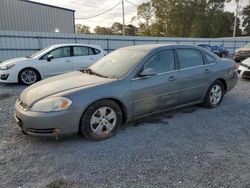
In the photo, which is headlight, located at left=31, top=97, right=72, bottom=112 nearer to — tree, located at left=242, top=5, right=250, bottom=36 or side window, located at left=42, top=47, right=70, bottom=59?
side window, located at left=42, top=47, right=70, bottom=59

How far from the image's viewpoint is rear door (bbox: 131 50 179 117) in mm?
3746

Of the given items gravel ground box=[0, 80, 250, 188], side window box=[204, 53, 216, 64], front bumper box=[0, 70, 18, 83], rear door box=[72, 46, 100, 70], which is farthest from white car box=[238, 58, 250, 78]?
front bumper box=[0, 70, 18, 83]

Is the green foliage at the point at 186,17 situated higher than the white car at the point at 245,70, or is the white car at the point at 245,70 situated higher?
the green foliage at the point at 186,17

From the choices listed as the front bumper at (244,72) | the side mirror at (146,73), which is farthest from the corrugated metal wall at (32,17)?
the side mirror at (146,73)

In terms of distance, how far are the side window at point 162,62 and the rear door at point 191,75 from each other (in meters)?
0.21

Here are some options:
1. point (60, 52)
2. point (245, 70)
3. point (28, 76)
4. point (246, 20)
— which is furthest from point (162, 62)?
point (246, 20)

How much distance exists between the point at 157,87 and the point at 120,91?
0.76m

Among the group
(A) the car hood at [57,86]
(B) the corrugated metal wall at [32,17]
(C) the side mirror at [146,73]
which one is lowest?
(A) the car hood at [57,86]

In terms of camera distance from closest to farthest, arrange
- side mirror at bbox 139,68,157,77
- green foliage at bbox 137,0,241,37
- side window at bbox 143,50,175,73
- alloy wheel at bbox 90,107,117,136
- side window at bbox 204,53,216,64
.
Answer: alloy wheel at bbox 90,107,117,136 < side mirror at bbox 139,68,157,77 < side window at bbox 143,50,175,73 < side window at bbox 204,53,216,64 < green foliage at bbox 137,0,241,37

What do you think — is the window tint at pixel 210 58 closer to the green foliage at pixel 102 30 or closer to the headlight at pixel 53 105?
the headlight at pixel 53 105

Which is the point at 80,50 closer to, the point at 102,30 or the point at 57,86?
the point at 57,86

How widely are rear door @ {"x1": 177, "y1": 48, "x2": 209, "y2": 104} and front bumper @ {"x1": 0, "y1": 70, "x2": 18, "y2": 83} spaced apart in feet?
17.8

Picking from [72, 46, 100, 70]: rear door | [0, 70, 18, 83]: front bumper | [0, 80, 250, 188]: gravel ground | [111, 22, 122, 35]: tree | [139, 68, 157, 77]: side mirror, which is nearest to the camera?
[0, 80, 250, 188]: gravel ground

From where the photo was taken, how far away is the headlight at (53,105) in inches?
122
